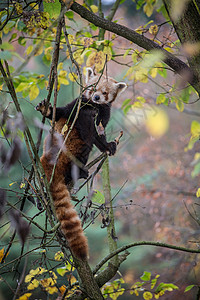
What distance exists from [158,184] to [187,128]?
1087 millimetres

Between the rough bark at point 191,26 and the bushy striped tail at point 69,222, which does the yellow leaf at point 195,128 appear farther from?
the bushy striped tail at point 69,222

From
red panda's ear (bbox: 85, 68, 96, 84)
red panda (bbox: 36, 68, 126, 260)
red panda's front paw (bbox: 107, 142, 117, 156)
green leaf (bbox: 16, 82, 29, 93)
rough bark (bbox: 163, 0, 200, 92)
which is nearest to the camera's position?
rough bark (bbox: 163, 0, 200, 92)

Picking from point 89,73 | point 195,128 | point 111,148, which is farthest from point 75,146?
point 195,128

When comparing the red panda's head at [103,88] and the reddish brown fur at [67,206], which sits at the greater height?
the red panda's head at [103,88]

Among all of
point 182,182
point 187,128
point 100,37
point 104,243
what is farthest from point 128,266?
point 100,37

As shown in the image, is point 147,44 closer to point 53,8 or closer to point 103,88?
point 53,8

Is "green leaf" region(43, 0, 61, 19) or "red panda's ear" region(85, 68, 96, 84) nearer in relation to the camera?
"green leaf" region(43, 0, 61, 19)

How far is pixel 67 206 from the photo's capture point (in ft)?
4.75

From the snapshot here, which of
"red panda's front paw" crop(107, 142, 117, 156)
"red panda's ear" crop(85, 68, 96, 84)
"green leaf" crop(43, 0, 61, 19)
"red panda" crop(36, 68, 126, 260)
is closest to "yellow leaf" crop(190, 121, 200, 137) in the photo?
"red panda" crop(36, 68, 126, 260)

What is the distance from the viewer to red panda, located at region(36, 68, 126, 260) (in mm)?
1294

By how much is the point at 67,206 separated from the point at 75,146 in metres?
0.51

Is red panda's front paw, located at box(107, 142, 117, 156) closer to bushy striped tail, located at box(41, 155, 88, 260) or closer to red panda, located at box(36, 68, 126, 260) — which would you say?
red panda, located at box(36, 68, 126, 260)

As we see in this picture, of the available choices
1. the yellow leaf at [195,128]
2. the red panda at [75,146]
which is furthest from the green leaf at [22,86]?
the yellow leaf at [195,128]

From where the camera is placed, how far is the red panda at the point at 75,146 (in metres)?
1.29
